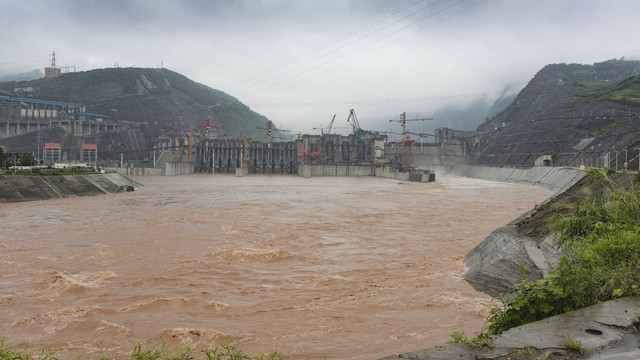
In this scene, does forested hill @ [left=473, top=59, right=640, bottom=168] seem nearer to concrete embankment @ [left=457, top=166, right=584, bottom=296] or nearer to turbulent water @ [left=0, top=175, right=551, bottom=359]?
concrete embankment @ [left=457, top=166, right=584, bottom=296]

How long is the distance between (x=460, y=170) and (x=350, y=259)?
120 m

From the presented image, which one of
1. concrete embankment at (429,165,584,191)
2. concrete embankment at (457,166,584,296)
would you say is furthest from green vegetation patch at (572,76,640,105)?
concrete embankment at (457,166,584,296)

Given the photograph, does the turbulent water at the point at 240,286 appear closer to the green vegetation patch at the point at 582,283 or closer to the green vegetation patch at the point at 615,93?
the green vegetation patch at the point at 582,283

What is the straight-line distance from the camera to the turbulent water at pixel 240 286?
9047 millimetres

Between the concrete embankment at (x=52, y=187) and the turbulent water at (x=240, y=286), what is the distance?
15588mm

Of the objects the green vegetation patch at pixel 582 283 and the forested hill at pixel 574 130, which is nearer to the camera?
the green vegetation patch at pixel 582 283

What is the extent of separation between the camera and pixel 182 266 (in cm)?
1548

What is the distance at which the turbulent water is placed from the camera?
9.05m

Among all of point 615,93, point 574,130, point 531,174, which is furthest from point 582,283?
point 615,93

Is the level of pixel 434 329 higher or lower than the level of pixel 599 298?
lower

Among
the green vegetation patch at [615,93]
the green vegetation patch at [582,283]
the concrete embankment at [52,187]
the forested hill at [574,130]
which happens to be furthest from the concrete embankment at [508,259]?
the green vegetation patch at [615,93]

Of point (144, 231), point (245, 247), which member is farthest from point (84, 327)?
point (144, 231)

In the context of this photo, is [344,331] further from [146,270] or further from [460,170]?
[460,170]

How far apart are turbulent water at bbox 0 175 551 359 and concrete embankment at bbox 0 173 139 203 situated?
1559 cm
